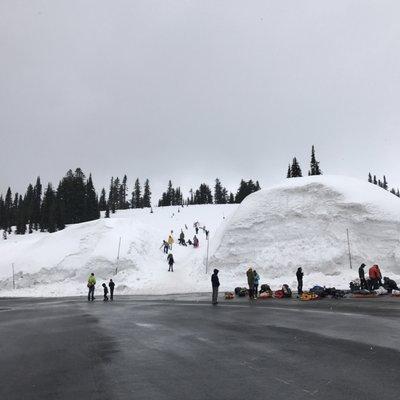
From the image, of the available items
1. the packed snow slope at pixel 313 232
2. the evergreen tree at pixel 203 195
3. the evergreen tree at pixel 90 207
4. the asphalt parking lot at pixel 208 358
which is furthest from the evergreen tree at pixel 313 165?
the asphalt parking lot at pixel 208 358

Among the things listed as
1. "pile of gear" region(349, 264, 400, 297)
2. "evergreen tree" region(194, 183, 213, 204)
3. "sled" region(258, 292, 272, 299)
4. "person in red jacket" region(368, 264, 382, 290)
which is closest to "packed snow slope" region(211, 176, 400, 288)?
"pile of gear" region(349, 264, 400, 297)

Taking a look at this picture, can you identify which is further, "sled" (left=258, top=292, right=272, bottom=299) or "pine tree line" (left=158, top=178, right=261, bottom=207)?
"pine tree line" (left=158, top=178, right=261, bottom=207)

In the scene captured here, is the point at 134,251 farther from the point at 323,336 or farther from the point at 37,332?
the point at 323,336

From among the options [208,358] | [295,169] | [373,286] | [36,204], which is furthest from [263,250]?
[36,204]

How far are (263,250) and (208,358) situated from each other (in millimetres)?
25422

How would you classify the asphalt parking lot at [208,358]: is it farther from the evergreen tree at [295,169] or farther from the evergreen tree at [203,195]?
the evergreen tree at [203,195]

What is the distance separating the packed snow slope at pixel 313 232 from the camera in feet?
95.2

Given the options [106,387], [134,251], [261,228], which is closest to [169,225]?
[134,251]

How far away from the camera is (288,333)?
33.8 ft

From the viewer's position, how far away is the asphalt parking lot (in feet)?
18.6

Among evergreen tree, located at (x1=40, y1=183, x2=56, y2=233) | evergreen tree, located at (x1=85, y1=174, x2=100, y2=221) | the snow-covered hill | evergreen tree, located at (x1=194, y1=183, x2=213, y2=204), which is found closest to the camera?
the snow-covered hill

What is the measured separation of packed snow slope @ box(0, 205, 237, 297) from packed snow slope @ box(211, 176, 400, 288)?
401 centimetres

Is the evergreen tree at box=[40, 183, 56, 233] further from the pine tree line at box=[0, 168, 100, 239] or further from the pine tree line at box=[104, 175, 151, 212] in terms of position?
the pine tree line at box=[104, 175, 151, 212]

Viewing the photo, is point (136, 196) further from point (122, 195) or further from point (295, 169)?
point (295, 169)
